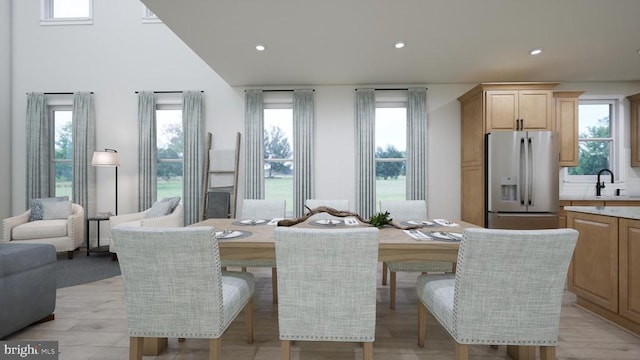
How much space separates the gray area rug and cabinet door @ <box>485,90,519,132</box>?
506cm

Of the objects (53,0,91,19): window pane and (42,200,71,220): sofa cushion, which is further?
(53,0,91,19): window pane

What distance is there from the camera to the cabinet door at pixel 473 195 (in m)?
3.58

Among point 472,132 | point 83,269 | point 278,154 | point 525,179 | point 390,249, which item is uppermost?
point 472,132

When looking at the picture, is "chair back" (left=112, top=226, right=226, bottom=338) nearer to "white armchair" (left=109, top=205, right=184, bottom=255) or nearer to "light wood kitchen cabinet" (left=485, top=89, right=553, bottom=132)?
"white armchair" (left=109, top=205, right=184, bottom=255)

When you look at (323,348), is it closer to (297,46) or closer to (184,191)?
(297,46)

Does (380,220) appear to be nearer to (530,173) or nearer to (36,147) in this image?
(530,173)

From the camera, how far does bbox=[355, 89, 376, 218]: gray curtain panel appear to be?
411 centimetres

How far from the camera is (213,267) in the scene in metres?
1.25

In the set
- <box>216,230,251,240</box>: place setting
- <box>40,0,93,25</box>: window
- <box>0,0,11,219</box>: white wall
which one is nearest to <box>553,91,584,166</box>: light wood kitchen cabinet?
<box>216,230,251,240</box>: place setting

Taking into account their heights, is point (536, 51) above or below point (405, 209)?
above

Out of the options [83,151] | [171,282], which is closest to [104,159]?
[83,151]

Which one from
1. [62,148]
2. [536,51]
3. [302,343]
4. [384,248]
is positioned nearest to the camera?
[384,248]

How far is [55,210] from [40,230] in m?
0.36

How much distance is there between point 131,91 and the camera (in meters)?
4.36
